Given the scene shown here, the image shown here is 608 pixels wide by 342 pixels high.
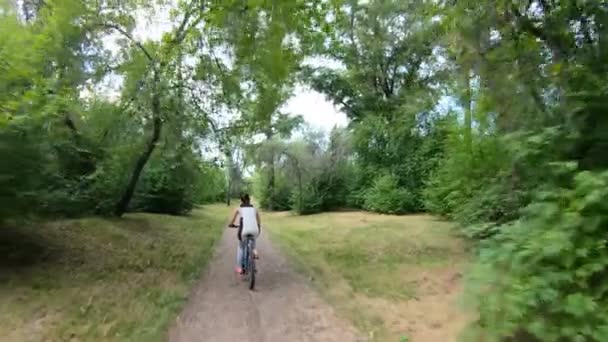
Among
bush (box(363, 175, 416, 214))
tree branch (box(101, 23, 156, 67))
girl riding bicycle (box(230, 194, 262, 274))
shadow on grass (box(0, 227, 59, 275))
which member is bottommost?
shadow on grass (box(0, 227, 59, 275))

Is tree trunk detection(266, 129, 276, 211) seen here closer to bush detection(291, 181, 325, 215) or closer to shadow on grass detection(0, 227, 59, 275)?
bush detection(291, 181, 325, 215)

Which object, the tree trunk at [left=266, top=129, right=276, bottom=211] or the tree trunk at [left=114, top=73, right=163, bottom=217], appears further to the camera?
the tree trunk at [left=266, top=129, right=276, bottom=211]

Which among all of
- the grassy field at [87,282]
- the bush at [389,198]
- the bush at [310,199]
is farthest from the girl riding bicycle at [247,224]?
the bush at [310,199]

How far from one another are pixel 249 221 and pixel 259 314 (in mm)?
2509

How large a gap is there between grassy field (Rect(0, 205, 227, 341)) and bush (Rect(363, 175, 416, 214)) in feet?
43.0

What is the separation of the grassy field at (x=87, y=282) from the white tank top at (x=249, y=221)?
5.17 ft

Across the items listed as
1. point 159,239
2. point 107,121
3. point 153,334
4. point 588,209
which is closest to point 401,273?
point 153,334

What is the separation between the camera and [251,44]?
920 cm

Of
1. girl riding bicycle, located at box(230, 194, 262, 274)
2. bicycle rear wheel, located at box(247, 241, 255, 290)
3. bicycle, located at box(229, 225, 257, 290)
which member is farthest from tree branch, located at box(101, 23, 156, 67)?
bicycle rear wheel, located at box(247, 241, 255, 290)

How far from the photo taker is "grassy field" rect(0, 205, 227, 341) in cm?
596

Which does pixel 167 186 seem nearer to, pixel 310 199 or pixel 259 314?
pixel 310 199

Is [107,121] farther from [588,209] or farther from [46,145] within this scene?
[588,209]

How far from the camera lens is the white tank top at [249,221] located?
29.3 feet

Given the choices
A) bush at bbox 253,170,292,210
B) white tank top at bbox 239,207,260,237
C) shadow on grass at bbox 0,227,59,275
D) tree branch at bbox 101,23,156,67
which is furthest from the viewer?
bush at bbox 253,170,292,210
